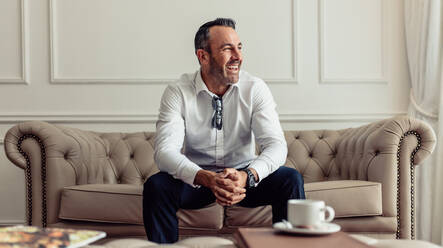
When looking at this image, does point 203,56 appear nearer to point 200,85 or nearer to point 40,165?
point 200,85

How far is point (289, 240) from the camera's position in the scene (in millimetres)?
1038

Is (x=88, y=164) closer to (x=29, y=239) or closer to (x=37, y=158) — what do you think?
(x=37, y=158)

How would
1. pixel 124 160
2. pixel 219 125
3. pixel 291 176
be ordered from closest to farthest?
pixel 291 176, pixel 219 125, pixel 124 160

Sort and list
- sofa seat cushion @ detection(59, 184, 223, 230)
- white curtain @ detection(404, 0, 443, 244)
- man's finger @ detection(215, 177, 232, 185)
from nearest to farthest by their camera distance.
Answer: man's finger @ detection(215, 177, 232, 185)
sofa seat cushion @ detection(59, 184, 223, 230)
white curtain @ detection(404, 0, 443, 244)

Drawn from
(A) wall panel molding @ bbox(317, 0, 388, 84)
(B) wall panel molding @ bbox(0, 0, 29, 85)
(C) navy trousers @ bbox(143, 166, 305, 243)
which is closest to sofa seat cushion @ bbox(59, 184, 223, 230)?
(C) navy trousers @ bbox(143, 166, 305, 243)

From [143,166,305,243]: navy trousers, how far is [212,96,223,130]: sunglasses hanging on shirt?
0.30 m

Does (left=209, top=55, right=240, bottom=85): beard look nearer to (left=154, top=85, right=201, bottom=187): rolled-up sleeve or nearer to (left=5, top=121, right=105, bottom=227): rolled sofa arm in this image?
(left=154, top=85, right=201, bottom=187): rolled-up sleeve

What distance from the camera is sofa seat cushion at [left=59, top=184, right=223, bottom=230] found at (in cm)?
209

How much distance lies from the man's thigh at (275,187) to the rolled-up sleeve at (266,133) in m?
0.03

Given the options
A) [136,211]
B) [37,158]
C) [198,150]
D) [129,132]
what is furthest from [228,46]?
[129,132]

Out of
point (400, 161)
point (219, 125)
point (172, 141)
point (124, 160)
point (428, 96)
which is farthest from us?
point (428, 96)

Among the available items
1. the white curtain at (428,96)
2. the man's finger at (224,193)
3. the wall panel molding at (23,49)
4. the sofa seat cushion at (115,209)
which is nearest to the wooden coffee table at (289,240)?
the man's finger at (224,193)

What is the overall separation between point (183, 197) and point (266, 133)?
43 cm

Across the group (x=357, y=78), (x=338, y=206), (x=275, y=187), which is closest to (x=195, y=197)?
(x=275, y=187)
